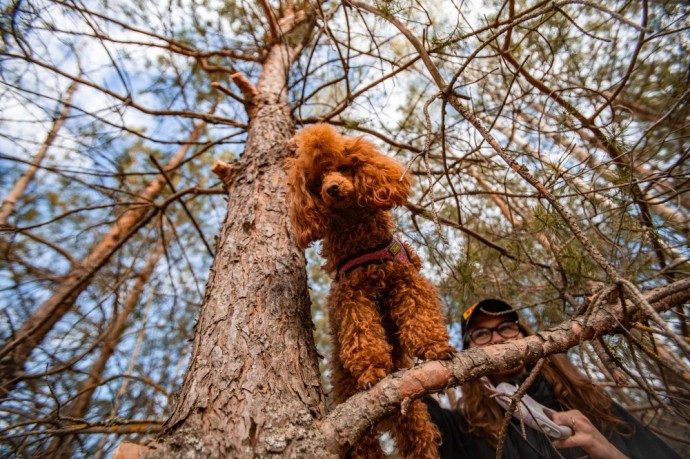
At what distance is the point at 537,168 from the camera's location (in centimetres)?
195

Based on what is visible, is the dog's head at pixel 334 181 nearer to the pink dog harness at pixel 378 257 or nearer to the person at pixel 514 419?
the pink dog harness at pixel 378 257

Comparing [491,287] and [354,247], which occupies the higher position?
[354,247]

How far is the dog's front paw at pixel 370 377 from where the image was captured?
1447 mm

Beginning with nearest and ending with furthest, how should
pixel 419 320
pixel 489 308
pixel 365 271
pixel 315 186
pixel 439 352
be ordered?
1. pixel 439 352
2. pixel 419 320
3. pixel 365 271
4. pixel 315 186
5. pixel 489 308

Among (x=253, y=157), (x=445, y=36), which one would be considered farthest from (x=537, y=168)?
(x=253, y=157)

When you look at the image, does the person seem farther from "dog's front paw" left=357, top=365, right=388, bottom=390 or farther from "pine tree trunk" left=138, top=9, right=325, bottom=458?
"pine tree trunk" left=138, top=9, right=325, bottom=458

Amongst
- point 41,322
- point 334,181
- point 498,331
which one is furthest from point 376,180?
point 41,322

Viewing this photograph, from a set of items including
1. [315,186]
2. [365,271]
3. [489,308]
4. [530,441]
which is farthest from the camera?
[489,308]

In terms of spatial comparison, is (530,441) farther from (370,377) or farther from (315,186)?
(315,186)

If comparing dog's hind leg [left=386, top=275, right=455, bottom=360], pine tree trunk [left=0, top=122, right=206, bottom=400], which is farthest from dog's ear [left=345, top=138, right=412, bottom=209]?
pine tree trunk [left=0, top=122, right=206, bottom=400]

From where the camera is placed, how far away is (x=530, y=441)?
228cm

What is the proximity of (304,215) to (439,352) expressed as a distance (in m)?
0.89

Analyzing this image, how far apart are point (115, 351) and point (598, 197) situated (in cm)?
389

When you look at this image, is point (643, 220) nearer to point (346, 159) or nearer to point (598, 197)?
point (598, 197)
